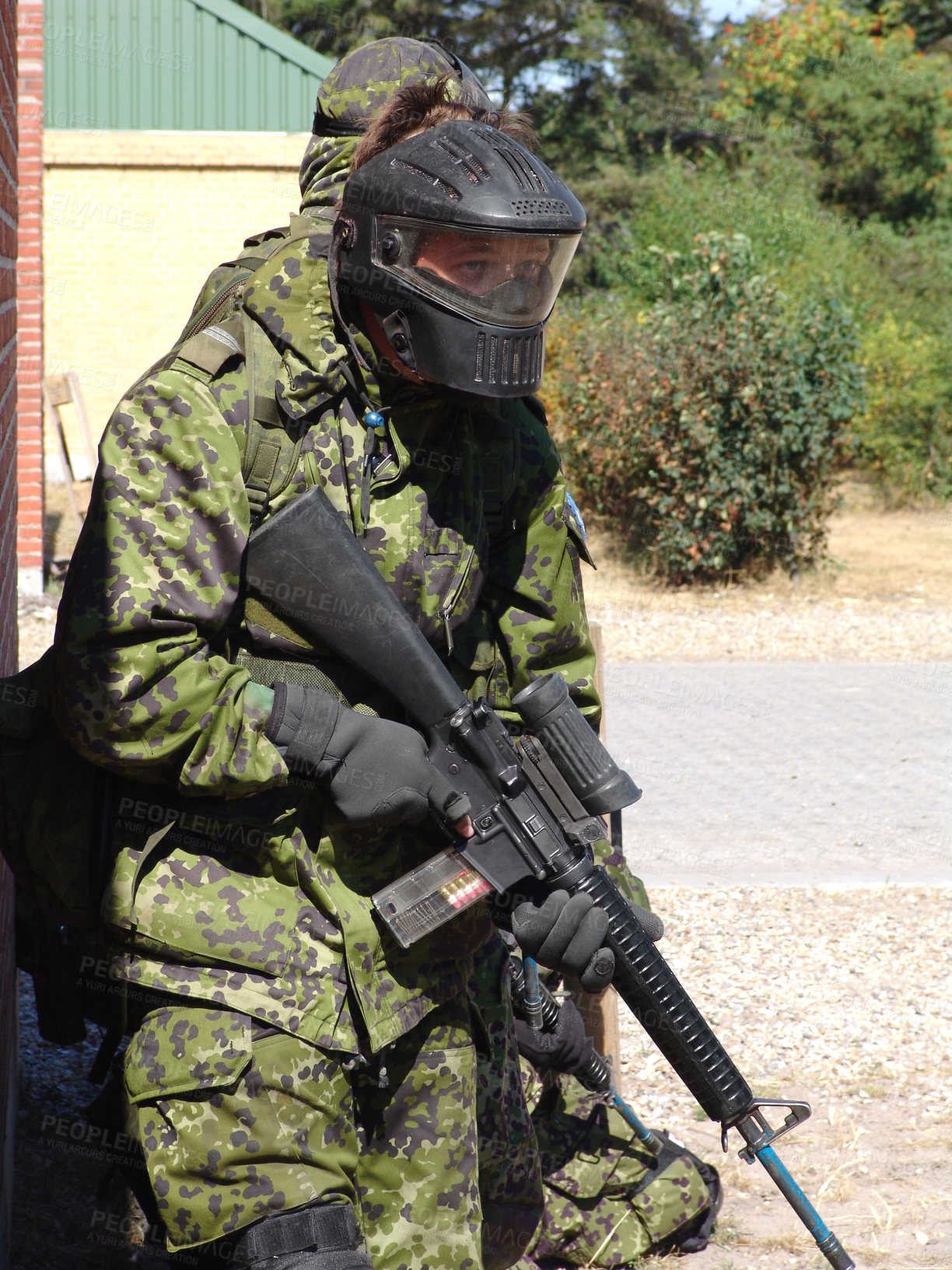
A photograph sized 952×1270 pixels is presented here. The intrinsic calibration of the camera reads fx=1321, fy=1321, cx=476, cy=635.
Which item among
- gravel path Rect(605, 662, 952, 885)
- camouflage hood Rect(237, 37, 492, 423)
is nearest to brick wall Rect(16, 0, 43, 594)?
gravel path Rect(605, 662, 952, 885)

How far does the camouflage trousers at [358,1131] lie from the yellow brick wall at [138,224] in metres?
11.4

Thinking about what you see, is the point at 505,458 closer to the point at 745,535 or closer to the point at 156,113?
the point at 745,535

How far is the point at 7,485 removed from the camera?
3.34 metres

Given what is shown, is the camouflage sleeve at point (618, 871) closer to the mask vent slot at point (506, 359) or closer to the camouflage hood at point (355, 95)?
the mask vent slot at point (506, 359)

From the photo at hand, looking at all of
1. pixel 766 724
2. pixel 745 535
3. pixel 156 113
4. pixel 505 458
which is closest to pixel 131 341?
pixel 156 113

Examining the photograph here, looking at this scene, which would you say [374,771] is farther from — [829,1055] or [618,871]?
[829,1055]

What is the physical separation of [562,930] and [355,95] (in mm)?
1656

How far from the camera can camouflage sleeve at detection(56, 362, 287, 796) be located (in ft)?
6.33

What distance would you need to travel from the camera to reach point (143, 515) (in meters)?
1.97

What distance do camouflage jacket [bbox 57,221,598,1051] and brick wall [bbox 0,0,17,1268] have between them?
34.9 inches

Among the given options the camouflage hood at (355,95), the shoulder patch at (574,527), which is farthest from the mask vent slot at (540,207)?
the shoulder patch at (574,527)

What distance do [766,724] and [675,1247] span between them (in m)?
4.79

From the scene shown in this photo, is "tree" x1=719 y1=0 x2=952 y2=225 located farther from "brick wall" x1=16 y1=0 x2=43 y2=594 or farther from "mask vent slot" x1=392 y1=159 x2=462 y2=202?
"mask vent slot" x1=392 y1=159 x2=462 y2=202
